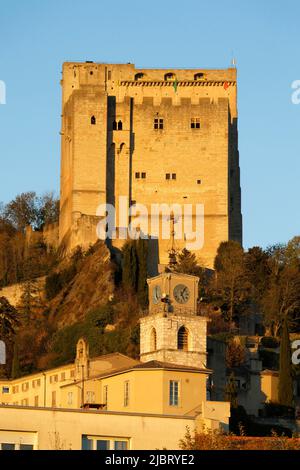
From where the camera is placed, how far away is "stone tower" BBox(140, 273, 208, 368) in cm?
6469

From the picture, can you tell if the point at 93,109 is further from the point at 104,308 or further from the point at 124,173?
the point at 104,308

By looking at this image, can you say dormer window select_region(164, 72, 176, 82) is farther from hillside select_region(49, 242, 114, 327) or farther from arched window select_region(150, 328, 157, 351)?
arched window select_region(150, 328, 157, 351)

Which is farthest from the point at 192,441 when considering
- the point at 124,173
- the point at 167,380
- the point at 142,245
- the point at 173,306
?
the point at 124,173

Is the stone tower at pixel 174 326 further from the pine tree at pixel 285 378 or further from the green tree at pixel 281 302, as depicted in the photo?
the green tree at pixel 281 302

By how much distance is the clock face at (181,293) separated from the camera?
6706 centimetres

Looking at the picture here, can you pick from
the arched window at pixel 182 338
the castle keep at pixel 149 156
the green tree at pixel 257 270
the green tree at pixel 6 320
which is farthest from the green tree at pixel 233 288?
the arched window at pixel 182 338

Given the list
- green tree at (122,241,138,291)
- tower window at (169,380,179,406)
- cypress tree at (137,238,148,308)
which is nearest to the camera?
tower window at (169,380,179,406)

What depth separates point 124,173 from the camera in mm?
99625

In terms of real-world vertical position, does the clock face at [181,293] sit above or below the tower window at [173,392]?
above

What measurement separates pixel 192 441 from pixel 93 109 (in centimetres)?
6296

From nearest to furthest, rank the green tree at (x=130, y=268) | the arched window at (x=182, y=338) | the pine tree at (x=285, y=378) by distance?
the arched window at (x=182, y=338)
the pine tree at (x=285, y=378)
the green tree at (x=130, y=268)

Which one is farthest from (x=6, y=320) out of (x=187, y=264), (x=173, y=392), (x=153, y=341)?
(x=173, y=392)

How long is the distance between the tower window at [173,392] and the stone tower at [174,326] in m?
4.35

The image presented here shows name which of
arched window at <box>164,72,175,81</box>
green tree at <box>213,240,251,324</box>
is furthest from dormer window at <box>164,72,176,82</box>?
green tree at <box>213,240,251,324</box>
